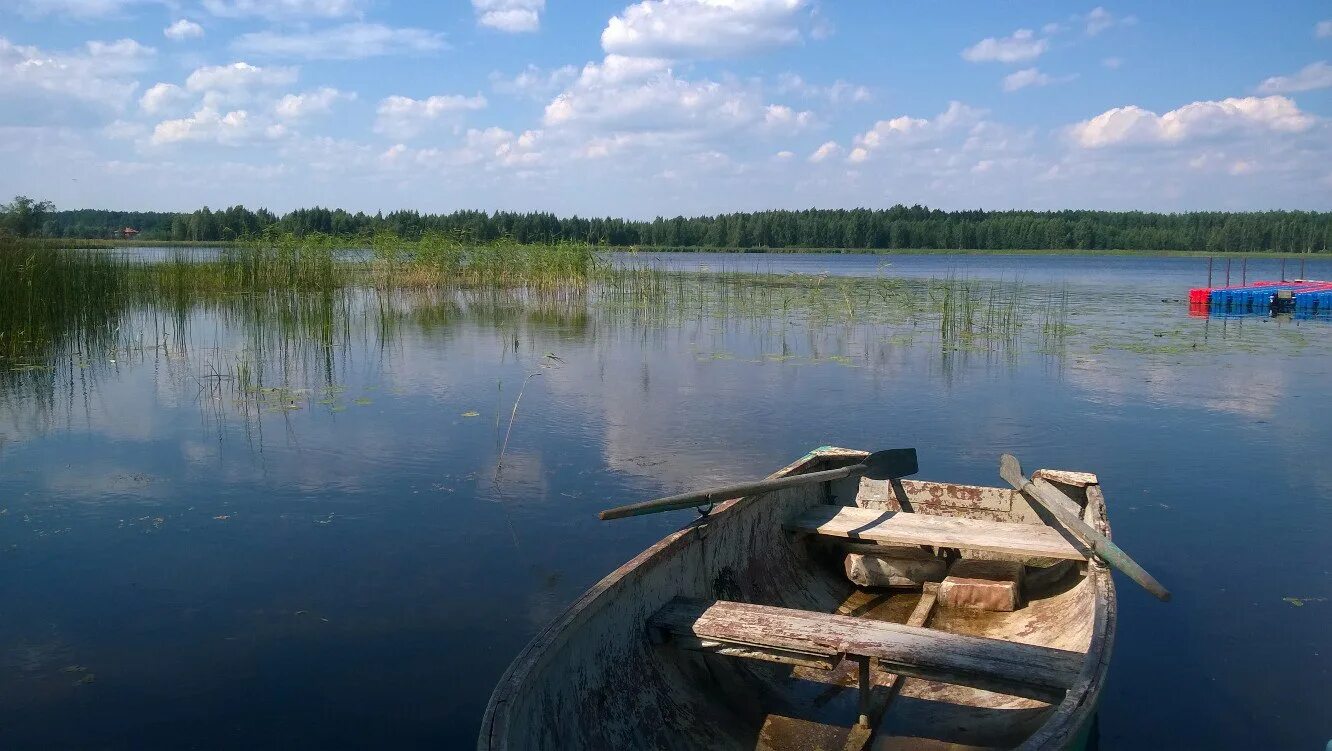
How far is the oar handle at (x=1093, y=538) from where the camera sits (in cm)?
323

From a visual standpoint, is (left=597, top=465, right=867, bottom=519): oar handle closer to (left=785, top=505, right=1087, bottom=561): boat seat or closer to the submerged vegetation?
(left=785, top=505, right=1087, bottom=561): boat seat

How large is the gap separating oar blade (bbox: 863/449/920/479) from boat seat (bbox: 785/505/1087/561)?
231mm

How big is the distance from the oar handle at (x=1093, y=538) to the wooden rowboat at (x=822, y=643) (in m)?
0.09

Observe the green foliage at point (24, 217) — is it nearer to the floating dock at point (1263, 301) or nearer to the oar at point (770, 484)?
the oar at point (770, 484)

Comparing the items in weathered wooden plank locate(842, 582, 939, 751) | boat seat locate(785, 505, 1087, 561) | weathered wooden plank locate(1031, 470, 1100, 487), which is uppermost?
A: weathered wooden plank locate(1031, 470, 1100, 487)

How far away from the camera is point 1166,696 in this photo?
145 inches

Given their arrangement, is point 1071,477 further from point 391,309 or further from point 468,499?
point 391,309

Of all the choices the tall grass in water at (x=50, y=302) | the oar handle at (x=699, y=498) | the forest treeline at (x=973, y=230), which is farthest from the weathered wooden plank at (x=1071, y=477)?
the forest treeline at (x=973, y=230)

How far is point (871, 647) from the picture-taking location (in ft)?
9.22

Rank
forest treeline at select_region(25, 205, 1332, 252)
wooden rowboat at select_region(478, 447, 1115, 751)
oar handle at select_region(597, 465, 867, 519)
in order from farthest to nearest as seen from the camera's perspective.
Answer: forest treeline at select_region(25, 205, 1332, 252) → oar handle at select_region(597, 465, 867, 519) → wooden rowboat at select_region(478, 447, 1115, 751)

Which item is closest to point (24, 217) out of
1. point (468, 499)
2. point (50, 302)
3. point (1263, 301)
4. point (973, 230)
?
point (50, 302)

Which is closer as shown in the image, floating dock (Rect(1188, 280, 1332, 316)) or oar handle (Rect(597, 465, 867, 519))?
oar handle (Rect(597, 465, 867, 519))

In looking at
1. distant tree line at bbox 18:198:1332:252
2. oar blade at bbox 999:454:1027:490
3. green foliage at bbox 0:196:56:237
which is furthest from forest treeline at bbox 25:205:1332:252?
oar blade at bbox 999:454:1027:490

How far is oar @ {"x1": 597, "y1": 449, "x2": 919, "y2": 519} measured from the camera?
378cm
